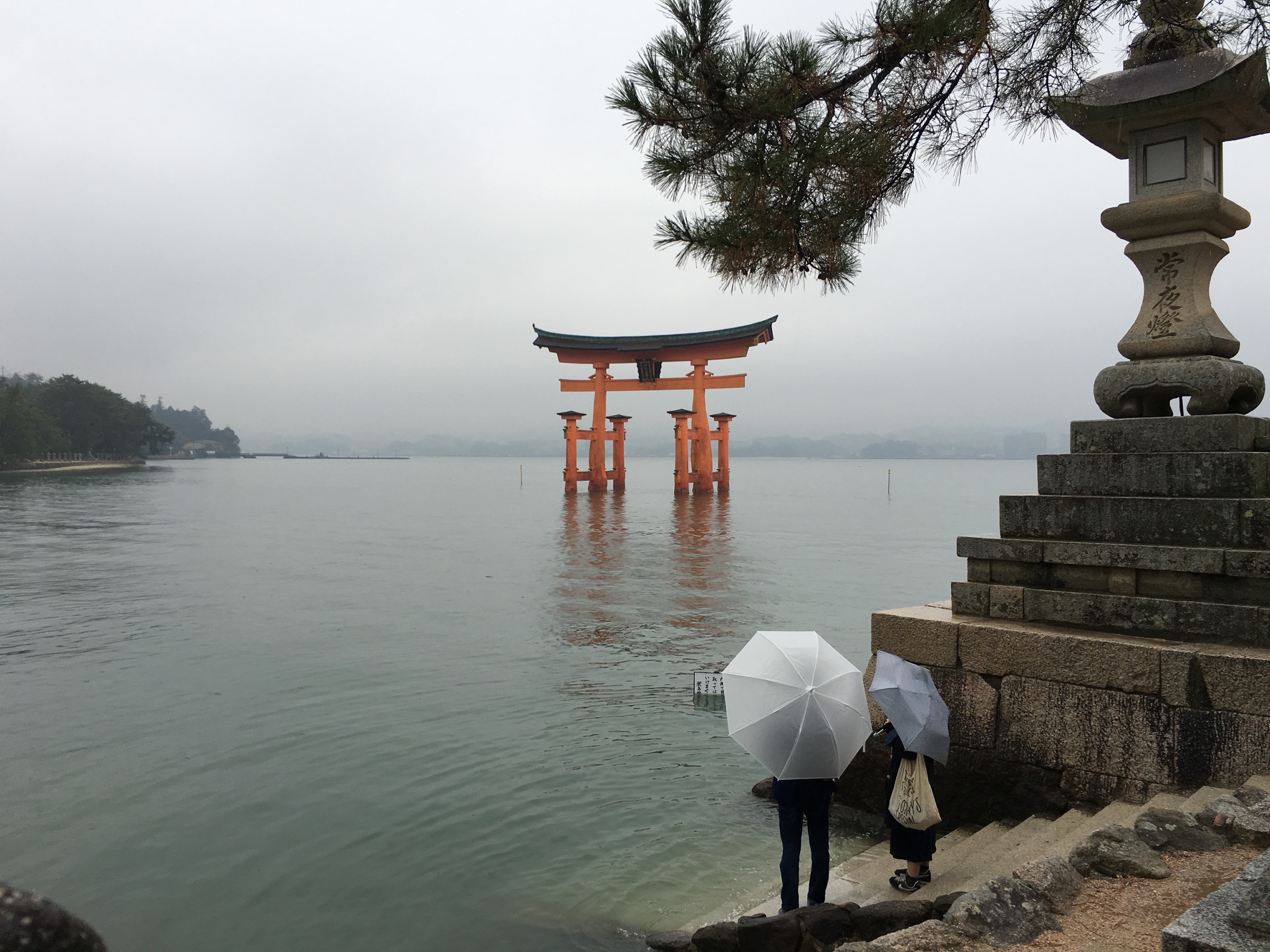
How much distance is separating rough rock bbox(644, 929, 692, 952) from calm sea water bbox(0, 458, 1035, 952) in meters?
0.22

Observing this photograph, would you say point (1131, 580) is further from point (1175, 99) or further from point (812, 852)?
point (1175, 99)

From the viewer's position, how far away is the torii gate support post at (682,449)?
37688mm

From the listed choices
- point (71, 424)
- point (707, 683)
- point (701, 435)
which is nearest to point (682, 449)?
point (701, 435)

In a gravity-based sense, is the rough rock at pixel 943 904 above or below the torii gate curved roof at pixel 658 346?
below

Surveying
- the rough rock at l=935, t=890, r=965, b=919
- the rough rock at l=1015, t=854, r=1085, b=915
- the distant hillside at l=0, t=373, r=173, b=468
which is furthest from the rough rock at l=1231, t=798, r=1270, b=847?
the distant hillside at l=0, t=373, r=173, b=468

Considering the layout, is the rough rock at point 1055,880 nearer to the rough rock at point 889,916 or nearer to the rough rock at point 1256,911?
the rough rock at point 889,916

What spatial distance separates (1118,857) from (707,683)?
5377mm

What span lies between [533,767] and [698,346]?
95.2 ft

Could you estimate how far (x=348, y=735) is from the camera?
6.66 meters

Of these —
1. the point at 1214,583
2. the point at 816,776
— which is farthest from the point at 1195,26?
the point at 816,776

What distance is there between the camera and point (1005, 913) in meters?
2.62

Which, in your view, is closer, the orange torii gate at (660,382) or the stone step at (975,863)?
the stone step at (975,863)

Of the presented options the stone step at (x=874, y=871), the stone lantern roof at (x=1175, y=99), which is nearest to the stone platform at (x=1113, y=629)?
the stone step at (x=874, y=871)

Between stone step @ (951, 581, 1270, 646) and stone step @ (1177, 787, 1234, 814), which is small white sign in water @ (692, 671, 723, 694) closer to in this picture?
stone step @ (951, 581, 1270, 646)
